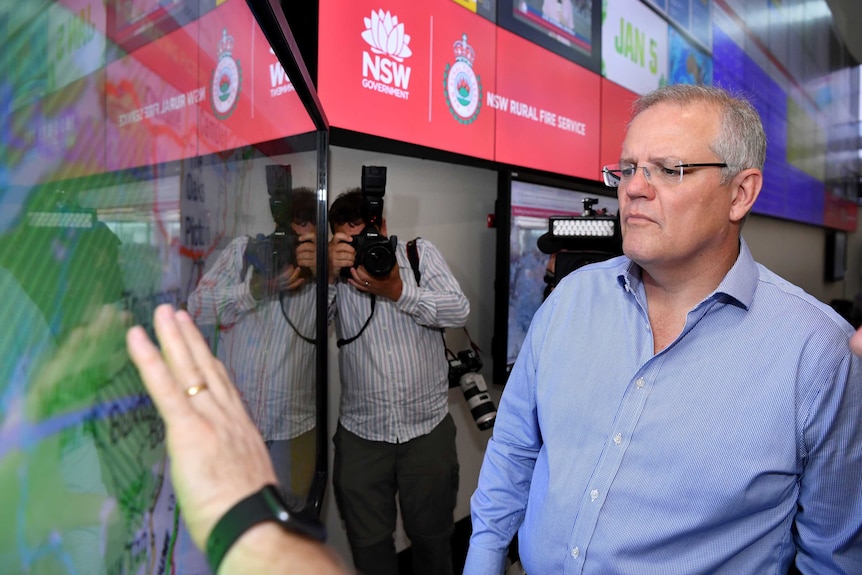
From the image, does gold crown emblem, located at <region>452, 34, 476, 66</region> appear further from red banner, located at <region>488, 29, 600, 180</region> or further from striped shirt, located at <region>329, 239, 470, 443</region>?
striped shirt, located at <region>329, 239, 470, 443</region>

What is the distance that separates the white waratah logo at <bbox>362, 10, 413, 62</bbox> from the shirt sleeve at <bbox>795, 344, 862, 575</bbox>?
170 cm

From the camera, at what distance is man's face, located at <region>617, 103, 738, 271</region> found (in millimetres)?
1078

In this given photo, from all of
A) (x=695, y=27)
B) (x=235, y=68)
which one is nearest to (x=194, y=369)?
(x=235, y=68)

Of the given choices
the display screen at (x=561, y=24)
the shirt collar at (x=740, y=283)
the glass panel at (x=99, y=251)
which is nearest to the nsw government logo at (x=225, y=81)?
the glass panel at (x=99, y=251)

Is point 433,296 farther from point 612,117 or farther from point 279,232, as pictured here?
point 612,117

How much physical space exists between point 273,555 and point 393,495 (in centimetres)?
186

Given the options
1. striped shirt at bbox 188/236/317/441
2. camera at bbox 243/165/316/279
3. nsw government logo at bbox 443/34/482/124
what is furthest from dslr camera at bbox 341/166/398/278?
nsw government logo at bbox 443/34/482/124

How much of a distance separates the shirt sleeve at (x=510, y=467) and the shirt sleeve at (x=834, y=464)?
1.62ft

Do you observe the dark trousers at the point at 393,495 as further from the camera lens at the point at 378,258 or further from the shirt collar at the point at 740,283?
the shirt collar at the point at 740,283

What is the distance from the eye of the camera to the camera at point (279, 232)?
0.85 meters

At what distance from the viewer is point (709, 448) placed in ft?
3.16

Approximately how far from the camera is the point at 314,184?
4.84 feet

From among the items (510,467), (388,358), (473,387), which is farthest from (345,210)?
(510,467)

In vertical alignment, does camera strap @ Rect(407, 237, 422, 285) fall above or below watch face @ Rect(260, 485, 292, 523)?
above
